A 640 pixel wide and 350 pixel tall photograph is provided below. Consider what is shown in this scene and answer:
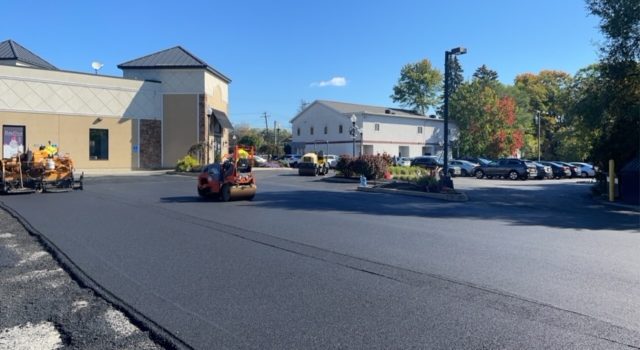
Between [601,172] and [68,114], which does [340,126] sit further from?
[601,172]

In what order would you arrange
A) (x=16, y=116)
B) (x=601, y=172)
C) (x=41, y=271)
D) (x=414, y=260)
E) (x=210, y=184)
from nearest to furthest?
(x=41, y=271) → (x=414, y=260) → (x=210, y=184) → (x=601, y=172) → (x=16, y=116)

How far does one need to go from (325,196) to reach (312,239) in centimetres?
1059

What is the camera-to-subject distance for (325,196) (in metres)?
21.1

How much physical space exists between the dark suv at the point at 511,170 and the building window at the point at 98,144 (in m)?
28.8

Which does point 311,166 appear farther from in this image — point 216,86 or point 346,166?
point 216,86

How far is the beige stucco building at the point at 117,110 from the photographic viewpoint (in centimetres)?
3622

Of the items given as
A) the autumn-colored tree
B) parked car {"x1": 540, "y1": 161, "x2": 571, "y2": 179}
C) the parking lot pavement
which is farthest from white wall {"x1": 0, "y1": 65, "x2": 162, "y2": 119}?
the autumn-colored tree

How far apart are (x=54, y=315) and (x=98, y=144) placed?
37.1 m

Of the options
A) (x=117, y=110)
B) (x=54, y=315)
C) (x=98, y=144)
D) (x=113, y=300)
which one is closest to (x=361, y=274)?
(x=113, y=300)

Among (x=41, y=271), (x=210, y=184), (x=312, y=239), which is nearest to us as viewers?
(x=41, y=271)

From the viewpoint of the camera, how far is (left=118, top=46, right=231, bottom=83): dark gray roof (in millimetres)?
42188

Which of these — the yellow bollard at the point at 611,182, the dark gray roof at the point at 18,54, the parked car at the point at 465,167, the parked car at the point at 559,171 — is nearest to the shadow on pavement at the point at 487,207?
the yellow bollard at the point at 611,182

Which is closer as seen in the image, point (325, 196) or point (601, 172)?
point (325, 196)

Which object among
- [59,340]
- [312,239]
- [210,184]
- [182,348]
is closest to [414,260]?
[312,239]
